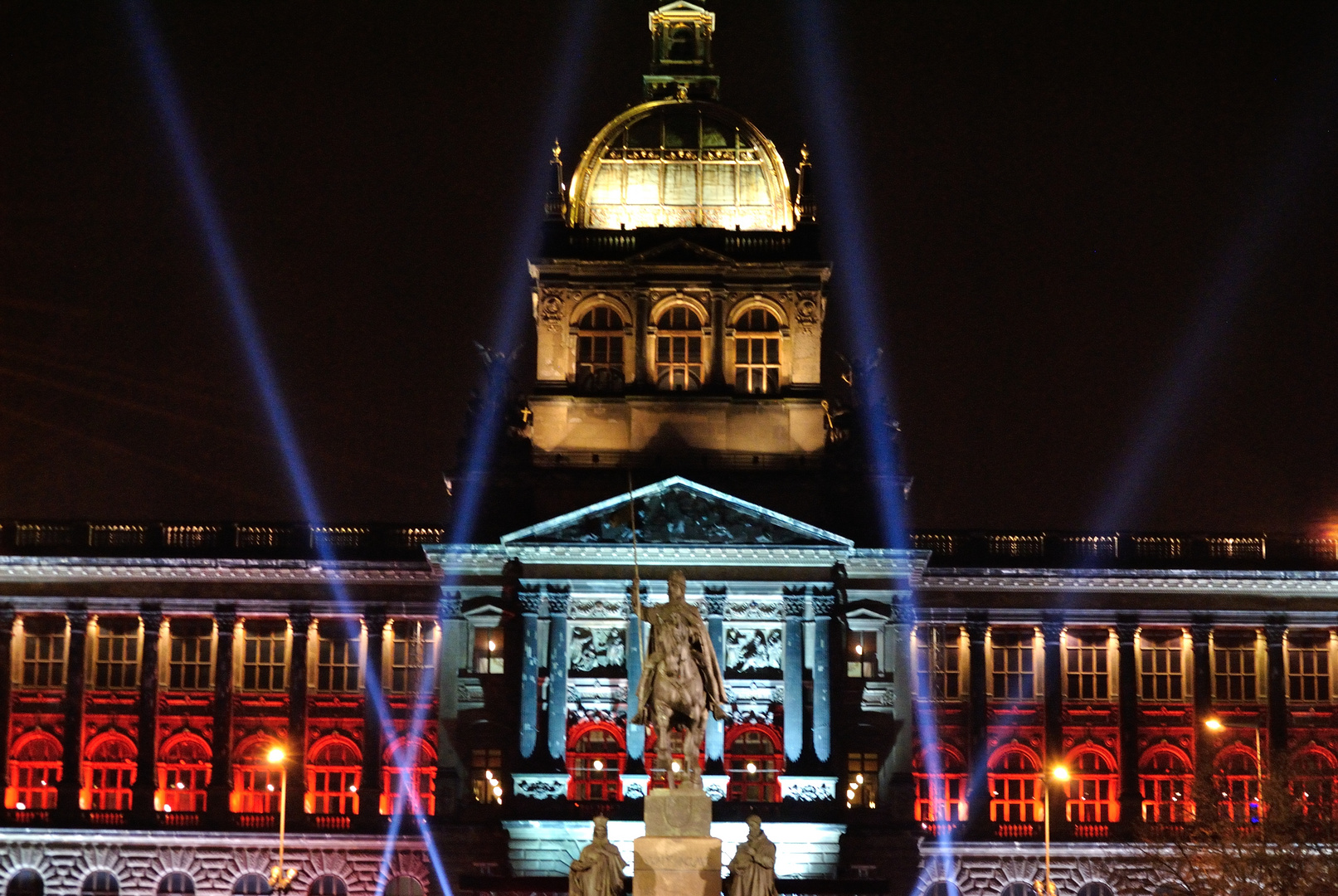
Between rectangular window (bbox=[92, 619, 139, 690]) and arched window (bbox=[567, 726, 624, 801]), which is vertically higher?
rectangular window (bbox=[92, 619, 139, 690])

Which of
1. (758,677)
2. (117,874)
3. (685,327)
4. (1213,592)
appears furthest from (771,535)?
(117,874)

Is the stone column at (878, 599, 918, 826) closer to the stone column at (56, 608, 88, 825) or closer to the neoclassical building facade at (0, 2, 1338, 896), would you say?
the neoclassical building facade at (0, 2, 1338, 896)

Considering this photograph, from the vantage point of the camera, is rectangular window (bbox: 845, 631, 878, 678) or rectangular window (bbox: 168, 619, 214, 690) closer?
rectangular window (bbox: 845, 631, 878, 678)

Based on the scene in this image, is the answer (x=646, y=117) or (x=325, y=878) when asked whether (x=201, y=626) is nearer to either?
(x=325, y=878)

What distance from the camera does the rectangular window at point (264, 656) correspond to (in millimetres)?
91688

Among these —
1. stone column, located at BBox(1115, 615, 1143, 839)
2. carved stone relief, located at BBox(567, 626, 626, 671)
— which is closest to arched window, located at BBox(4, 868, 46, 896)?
carved stone relief, located at BBox(567, 626, 626, 671)

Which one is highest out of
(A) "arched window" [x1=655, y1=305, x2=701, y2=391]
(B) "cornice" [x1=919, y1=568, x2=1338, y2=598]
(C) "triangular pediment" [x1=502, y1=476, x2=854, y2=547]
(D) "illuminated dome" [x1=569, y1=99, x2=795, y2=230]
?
(D) "illuminated dome" [x1=569, y1=99, x2=795, y2=230]

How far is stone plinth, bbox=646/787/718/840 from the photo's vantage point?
4297cm

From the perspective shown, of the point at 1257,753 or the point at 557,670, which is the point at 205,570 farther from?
the point at 1257,753

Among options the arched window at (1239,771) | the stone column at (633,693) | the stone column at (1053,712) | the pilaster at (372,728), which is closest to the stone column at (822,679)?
the stone column at (633,693)

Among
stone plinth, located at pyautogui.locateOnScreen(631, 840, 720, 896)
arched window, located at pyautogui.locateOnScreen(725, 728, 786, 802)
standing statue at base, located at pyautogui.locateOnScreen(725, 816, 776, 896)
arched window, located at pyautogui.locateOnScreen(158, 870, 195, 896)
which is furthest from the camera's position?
arched window, located at pyautogui.locateOnScreen(158, 870, 195, 896)

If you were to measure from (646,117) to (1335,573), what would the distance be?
3248cm

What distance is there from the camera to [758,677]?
86.9 metres

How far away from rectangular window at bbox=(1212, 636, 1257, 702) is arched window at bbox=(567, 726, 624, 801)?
76.1 ft
